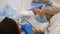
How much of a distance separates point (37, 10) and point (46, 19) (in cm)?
20

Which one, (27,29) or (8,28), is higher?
(8,28)

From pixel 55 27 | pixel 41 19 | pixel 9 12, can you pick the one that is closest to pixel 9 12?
pixel 9 12

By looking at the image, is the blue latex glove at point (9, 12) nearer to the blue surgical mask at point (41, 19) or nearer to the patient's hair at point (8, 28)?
the blue surgical mask at point (41, 19)

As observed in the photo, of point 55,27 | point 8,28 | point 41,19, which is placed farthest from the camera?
point 41,19

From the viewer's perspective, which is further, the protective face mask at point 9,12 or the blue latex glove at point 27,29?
the protective face mask at point 9,12

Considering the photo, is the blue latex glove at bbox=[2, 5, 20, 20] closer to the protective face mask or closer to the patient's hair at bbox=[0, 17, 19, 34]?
the protective face mask

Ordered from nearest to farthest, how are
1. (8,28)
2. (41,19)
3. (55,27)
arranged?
(8,28) < (55,27) < (41,19)

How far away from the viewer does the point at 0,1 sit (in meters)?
1.53

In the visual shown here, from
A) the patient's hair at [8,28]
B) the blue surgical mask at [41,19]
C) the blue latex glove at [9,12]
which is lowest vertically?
the blue surgical mask at [41,19]

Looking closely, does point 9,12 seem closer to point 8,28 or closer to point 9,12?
point 9,12

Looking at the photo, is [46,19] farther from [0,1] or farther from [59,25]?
[0,1]

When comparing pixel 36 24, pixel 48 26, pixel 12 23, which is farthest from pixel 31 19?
pixel 12 23

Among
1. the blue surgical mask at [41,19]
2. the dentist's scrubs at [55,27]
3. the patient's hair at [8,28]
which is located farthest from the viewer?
the blue surgical mask at [41,19]

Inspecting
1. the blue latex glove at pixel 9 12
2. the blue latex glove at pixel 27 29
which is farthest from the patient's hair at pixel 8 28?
the blue latex glove at pixel 9 12
